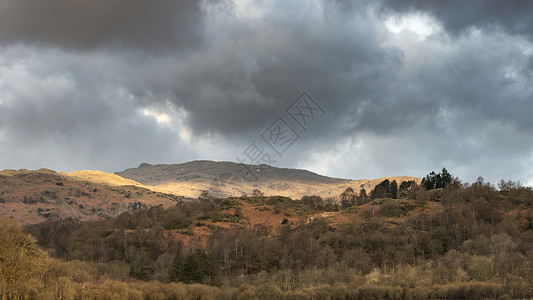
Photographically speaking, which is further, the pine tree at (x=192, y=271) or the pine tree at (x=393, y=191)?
the pine tree at (x=393, y=191)

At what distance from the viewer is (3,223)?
31.4 meters

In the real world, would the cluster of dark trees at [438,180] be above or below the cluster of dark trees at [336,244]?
above

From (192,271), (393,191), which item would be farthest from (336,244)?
(393,191)

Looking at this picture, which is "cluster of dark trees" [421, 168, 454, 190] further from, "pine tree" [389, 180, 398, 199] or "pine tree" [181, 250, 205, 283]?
"pine tree" [181, 250, 205, 283]

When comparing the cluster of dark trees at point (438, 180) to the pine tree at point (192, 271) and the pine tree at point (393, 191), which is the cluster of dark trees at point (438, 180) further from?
the pine tree at point (192, 271)

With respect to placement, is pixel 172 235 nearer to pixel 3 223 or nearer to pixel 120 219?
pixel 120 219

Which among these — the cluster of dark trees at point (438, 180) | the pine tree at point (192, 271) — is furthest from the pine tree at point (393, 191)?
the pine tree at point (192, 271)

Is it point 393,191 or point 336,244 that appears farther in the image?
point 393,191

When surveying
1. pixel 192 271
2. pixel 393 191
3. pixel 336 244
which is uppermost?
pixel 393 191

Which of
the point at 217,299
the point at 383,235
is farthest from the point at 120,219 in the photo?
the point at 217,299

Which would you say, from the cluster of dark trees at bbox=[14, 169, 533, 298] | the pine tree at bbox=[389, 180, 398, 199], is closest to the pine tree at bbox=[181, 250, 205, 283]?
the cluster of dark trees at bbox=[14, 169, 533, 298]

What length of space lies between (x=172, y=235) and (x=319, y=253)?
142ft

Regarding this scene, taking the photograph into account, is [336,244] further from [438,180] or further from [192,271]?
[438,180]

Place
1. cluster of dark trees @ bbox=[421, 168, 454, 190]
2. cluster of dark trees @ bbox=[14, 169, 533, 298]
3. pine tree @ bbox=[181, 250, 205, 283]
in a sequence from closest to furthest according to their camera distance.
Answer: cluster of dark trees @ bbox=[14, 169, 533, 298], pine tree @ bbox=[181, 250, 205, 283], cluster of dark trees @ bbox=[421, 168, 454, 190]
